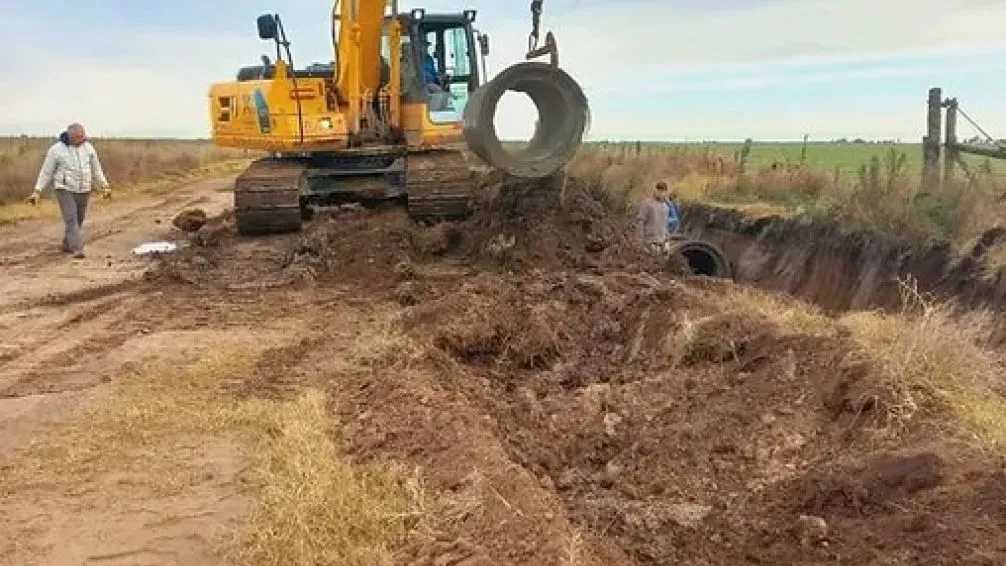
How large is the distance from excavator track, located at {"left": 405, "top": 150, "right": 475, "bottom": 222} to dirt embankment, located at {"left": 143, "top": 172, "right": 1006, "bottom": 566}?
2844 millimetres

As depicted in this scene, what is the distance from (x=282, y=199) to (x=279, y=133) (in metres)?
1.23

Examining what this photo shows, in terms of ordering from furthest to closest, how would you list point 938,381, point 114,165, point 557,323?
1. point 114,165
2. point 557,323
3. point 938,381

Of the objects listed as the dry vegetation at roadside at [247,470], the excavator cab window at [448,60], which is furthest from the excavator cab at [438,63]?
the dry vegetation at roadside at [247,470]

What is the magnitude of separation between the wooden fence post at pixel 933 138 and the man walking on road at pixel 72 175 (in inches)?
427

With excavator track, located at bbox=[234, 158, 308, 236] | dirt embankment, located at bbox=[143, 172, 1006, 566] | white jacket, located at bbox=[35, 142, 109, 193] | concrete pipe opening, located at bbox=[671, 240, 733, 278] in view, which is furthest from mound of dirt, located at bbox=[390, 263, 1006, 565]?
white jacket, located at bbox=[35, 142, 109, 193]

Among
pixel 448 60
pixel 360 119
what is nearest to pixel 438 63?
pixel 448 60

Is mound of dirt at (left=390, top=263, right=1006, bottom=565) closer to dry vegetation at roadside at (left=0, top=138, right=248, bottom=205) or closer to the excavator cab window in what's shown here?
the excavator cab window

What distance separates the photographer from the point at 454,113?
1573cm

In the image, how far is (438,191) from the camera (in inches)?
565

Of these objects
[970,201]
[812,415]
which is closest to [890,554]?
[812,415]

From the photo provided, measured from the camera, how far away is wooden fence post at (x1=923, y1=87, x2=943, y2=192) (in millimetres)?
16000

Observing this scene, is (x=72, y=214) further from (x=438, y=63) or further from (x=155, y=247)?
(x=438, y=63)

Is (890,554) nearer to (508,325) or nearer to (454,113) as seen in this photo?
(508,325)

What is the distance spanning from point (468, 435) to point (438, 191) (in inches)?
331
